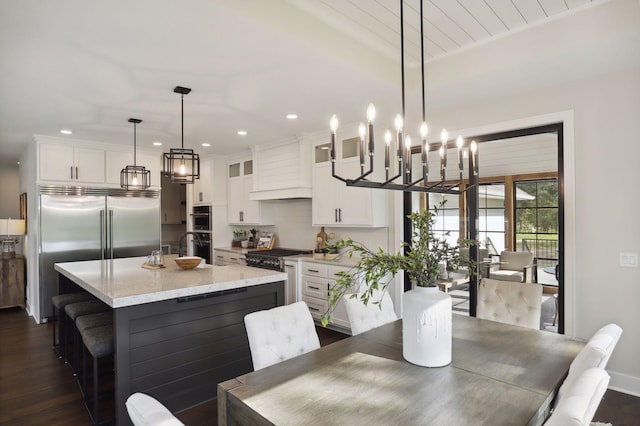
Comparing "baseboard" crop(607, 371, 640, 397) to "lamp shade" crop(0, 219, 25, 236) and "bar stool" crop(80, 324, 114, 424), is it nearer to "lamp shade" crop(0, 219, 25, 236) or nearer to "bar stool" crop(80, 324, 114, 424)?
"bar stool" crop(80, 324, 114, 424)

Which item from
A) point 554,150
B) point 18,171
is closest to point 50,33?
point 554,150

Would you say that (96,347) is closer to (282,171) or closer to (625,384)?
(282,171)

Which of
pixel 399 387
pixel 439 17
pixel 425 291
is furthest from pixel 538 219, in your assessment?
pixel 399 387

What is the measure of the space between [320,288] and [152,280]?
2.16m

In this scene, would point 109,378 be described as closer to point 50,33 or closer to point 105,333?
point 105,333

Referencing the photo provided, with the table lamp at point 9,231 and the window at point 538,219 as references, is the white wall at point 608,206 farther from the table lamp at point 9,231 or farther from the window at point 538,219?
the table lamp at point 9,231

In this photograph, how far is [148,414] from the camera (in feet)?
3.33

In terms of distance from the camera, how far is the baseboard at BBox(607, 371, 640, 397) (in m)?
2.81

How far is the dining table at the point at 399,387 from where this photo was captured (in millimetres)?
1277

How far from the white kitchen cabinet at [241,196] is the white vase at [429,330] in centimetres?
442

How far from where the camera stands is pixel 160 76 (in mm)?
2920

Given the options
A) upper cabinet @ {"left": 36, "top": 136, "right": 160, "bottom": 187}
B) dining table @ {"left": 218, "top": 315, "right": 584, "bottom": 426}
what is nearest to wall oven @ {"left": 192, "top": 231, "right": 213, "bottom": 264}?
upper cabinet @ {"left": 36, "top": 136, "right": 160, "bottom": 187}

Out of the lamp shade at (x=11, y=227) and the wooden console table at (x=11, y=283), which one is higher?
the lamp shade at (x=11, y=227)

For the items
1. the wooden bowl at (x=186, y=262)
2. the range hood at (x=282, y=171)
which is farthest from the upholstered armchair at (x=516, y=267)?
the wooden bowl at (x=186, y=262)
